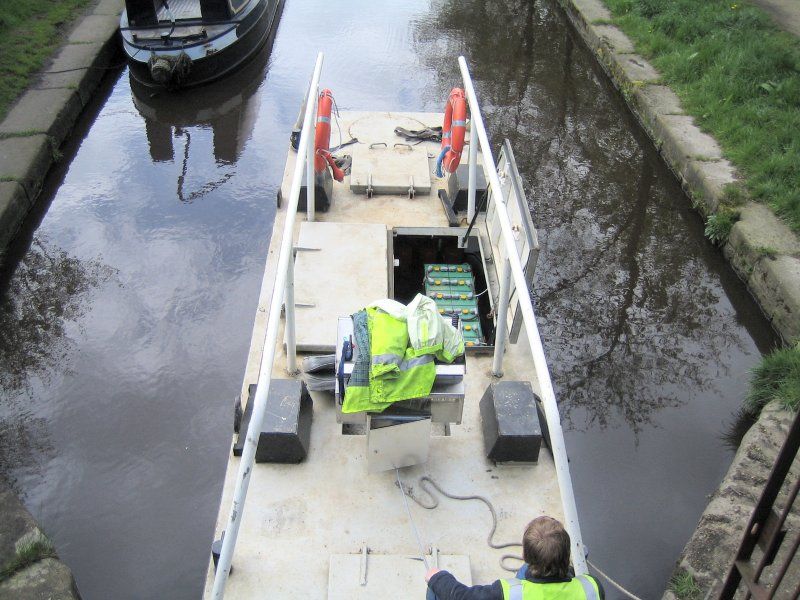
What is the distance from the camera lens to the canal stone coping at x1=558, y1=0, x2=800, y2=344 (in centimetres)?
667

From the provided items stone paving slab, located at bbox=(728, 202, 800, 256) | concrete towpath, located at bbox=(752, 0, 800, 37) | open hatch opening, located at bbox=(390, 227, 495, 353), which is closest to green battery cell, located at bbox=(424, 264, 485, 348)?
open hatch opening, located at bbox=(390, 227, 495, 353)

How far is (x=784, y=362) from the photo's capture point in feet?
18.7

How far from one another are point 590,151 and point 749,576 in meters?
7.35

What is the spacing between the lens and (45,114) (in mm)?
9195

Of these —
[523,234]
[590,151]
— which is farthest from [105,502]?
[590,151]

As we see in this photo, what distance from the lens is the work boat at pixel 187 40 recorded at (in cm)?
1053

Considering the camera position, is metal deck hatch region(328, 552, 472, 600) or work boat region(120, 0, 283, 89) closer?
metal deck hatch region(328, 552, 472, 600)

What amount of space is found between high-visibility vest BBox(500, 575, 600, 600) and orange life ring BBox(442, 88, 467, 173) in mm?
4243

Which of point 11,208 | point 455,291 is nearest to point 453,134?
point 455,291

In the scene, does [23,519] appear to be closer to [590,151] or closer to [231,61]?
[590,151]

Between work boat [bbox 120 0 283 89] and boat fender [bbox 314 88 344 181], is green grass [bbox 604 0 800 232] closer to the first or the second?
boat fender [bbox 314 88 344 181]

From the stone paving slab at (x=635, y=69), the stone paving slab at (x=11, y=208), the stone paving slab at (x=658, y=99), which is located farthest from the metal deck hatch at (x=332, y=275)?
the stone paving slab at (x=635, y=69)

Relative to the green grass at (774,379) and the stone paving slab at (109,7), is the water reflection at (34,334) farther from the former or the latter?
the stone paving slab at (109,7)

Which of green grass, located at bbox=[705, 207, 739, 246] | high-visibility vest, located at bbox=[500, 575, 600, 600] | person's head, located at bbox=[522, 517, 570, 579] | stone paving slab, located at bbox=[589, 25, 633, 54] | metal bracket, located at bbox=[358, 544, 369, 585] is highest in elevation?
person's head, located at bbox=[522, 517, 570, 579]
